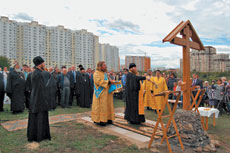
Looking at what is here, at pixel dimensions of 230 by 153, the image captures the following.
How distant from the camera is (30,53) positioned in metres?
70.4

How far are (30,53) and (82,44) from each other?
929 inches

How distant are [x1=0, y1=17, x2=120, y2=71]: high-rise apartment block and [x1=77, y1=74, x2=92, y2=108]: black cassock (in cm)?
6503

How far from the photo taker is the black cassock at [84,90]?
31.6 feet

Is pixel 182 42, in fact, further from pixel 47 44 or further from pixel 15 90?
pixel 47 44

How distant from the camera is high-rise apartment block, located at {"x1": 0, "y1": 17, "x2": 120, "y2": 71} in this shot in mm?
67750

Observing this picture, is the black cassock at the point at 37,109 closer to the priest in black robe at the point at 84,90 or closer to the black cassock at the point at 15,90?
the black cassock at the point at 15,90

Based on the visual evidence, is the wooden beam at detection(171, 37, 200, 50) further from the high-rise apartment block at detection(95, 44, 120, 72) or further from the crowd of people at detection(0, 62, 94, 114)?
the high-rise apartment block at detection(95, 44, 120, 72)

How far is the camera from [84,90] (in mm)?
9852

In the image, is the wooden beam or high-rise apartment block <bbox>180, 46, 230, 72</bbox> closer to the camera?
the wooden beam

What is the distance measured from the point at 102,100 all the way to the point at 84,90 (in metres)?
4.13

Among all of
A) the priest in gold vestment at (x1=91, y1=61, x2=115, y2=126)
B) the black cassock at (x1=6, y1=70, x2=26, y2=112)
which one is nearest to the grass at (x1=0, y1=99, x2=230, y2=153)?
the priest in gold vestment at (x1=91, y1=61, x2=115, y2=126)

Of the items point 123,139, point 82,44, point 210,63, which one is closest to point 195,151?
point 123,139

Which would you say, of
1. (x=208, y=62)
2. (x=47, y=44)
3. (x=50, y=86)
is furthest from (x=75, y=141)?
(x=47, y=44)

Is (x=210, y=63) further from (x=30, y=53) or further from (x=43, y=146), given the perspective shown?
(x=30, y=53)
